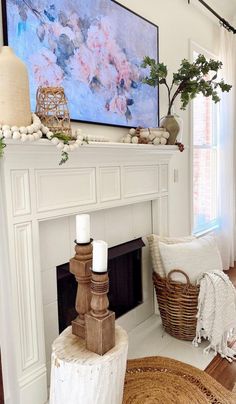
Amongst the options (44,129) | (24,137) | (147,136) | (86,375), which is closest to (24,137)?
(24,137)

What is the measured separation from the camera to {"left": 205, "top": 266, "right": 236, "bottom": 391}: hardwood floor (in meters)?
1.74

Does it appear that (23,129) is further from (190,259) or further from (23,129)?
(190,259)

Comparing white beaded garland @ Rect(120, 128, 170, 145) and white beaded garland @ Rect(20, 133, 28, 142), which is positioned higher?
white beaded garland @ Rect(120, 128, 170, 145)

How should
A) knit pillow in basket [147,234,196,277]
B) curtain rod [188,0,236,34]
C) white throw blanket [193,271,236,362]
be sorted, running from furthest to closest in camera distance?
curtain rod [188,0,236,34] → knit pillow in basket [147,234,196,277] → white throw blanket [193,271,236,362]

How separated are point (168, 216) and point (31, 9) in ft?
5.30

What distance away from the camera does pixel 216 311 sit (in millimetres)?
1940

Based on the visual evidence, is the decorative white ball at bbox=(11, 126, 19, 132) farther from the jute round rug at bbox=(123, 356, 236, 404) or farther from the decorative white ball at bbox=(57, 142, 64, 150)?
the jute round rug at bbox=(123, 356, 236, 404)

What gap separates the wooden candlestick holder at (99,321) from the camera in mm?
1204

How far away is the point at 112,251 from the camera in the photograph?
2.02 metres

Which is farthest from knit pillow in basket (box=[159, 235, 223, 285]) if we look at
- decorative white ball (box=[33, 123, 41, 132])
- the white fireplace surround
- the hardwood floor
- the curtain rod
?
the curtain rod

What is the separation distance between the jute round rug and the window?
1.49 metres

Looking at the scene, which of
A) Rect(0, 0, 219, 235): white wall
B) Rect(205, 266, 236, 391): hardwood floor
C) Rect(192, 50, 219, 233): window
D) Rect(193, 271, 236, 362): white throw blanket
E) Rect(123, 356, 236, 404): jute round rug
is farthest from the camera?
Rect(192, 50, 219, 233): window

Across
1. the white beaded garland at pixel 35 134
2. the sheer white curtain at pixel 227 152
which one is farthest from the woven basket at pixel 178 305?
the sheer white curtain at pixel 227 152

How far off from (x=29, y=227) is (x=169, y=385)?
44.8 inches
